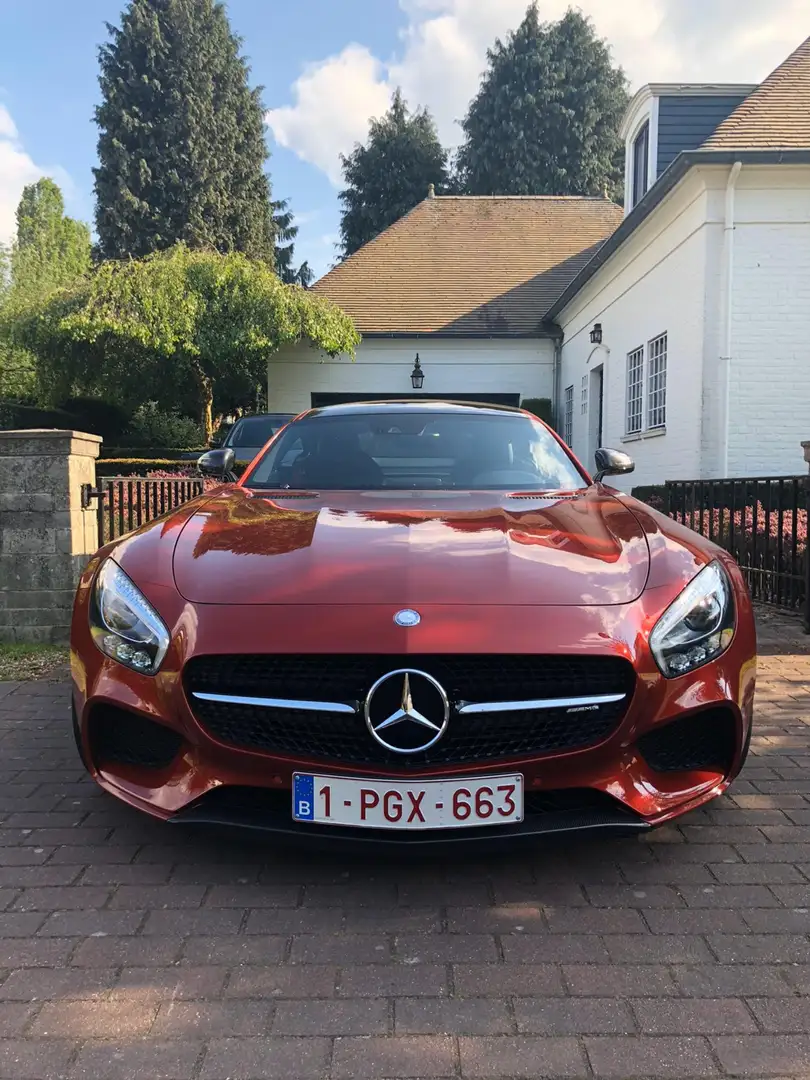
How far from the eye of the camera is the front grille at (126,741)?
219cm

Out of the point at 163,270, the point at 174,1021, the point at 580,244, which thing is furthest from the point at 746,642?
Result: the point at 580,244

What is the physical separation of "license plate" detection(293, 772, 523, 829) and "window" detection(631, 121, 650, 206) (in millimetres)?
13474

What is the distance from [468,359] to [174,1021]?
1758 cm

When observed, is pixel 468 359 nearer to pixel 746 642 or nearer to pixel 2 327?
pixel 2 327

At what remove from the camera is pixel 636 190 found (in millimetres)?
14117

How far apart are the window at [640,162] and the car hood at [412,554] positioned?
12.5 meters

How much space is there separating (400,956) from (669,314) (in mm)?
10445

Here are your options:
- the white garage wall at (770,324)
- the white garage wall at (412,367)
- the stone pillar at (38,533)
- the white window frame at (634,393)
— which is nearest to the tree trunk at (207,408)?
the white garage wall at (412,367)

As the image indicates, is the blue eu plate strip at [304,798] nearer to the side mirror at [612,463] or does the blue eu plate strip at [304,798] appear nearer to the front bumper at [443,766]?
the front bumper at [443,766]

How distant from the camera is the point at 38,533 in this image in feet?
16.3

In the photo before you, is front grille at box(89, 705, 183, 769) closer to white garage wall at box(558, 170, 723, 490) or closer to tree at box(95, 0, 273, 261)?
white garage wall at box(558, 170, 723, 490)

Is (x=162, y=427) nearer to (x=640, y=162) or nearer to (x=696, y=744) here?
(x=640, y=162)

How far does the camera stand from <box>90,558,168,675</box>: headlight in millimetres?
2164

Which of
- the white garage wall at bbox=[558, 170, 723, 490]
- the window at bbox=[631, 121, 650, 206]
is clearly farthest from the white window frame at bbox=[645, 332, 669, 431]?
the window at bbox=[631, 121, 650, 206]
